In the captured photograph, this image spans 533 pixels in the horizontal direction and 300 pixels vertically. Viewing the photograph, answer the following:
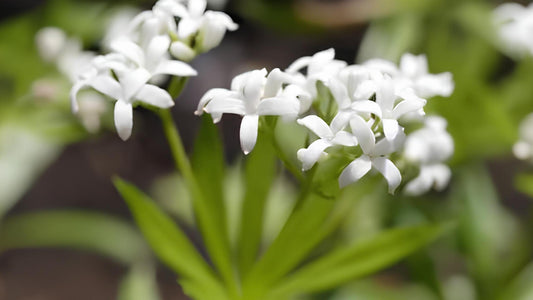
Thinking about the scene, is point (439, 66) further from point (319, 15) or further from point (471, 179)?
point (319, 15)

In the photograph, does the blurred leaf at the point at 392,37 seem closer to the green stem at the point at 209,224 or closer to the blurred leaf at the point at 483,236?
the blurred leaf at the point at 483,236

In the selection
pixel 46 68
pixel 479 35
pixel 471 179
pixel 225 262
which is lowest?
pixel 225 262

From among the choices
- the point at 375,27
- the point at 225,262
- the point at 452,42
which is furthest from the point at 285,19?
the point at 225,262

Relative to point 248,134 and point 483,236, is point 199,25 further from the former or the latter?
point 483,236

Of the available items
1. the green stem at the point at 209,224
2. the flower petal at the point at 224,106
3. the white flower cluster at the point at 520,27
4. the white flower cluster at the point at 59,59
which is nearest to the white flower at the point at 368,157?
the flower petal at the point at 224,106

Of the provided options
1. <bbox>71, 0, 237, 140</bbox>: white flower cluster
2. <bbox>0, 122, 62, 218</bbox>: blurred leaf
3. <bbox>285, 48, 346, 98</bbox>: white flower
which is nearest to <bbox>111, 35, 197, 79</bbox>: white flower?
<bbox>71, 0, 237, 140</bbox>: white flower cluster

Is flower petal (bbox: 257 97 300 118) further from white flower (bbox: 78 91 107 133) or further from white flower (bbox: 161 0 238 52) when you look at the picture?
white flower (bbox: 78 91 107 133)

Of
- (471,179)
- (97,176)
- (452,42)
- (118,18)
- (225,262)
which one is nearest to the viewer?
(225,262)

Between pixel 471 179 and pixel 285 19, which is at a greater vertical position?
pixel 285 19
